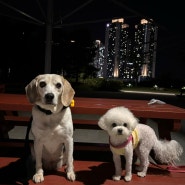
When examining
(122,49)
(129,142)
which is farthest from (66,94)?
(122,49)

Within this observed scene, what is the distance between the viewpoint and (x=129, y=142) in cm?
312

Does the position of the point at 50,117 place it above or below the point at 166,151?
above

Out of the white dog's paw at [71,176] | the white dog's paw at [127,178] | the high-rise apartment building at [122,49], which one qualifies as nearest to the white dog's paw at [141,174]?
the white dog's paw at [127,178]

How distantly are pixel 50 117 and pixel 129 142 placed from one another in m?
0.78

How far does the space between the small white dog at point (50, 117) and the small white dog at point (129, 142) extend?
38 cm

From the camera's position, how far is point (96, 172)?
3529 mm

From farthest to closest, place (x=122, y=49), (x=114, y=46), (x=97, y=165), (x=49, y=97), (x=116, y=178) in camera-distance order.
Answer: (x=114, y=46) < (x=122, y=49) < (x=97, y=165) < (x=116, y=178) < (x=49, y=97)

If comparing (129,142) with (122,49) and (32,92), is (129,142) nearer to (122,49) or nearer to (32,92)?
(32,92)

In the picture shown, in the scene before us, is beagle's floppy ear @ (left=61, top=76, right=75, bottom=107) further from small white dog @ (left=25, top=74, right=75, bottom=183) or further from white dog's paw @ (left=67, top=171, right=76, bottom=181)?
white dog's paw @ (left=67, top=171, right=76, bottom=181)

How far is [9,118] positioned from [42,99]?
2576 mm

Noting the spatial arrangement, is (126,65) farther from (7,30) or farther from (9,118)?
(9,118)

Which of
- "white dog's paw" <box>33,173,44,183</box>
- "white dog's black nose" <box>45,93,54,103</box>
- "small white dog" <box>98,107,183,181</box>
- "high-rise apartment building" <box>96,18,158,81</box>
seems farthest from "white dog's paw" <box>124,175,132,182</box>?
"high-rise apartment building" <box>96,18,158,81</box>

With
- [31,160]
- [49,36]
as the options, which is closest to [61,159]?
[31,160]

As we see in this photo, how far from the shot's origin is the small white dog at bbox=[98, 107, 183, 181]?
292cm
